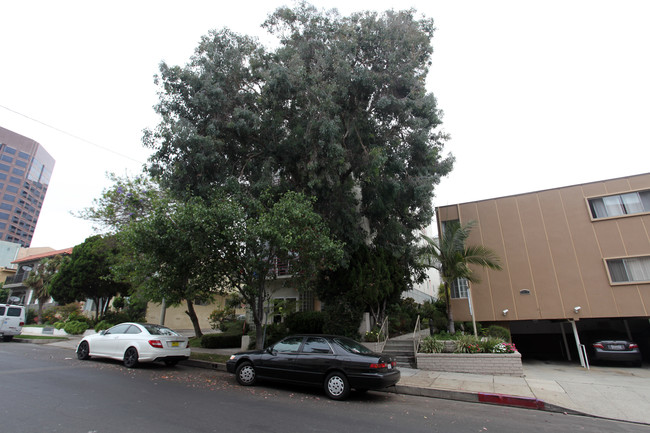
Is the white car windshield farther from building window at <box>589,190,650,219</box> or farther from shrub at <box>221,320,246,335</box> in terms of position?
building window at <box>589,190,650,219</box>

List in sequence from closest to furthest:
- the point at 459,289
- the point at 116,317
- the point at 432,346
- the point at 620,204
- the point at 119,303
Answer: the point at 432,346
the point at 620,204
the point at 459,289
the point at 116,317
the point at 119,303

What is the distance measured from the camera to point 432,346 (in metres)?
11.0

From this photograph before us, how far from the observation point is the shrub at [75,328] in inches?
816

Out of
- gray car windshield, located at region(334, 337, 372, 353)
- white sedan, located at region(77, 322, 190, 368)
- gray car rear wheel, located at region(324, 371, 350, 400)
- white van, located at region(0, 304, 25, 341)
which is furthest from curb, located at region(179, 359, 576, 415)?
white van, located at region(0, 304, 25, 341)

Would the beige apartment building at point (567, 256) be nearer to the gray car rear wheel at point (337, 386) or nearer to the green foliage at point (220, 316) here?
the gray car rear wheel at point (337, 386)

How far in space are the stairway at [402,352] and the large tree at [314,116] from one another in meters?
4.25

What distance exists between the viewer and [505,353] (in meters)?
10.0

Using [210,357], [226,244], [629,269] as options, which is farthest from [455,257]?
[210,357]

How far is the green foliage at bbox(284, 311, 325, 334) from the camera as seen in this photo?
15.8m

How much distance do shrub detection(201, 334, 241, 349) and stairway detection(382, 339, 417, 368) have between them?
830cm

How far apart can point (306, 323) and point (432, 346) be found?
22.6ft

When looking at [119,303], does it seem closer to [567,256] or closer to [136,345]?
[136,345]

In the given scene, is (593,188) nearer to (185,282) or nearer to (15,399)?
(185,282)

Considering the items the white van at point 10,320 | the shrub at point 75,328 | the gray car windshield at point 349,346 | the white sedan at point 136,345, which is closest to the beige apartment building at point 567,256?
the gray car windshield at point 349,346
